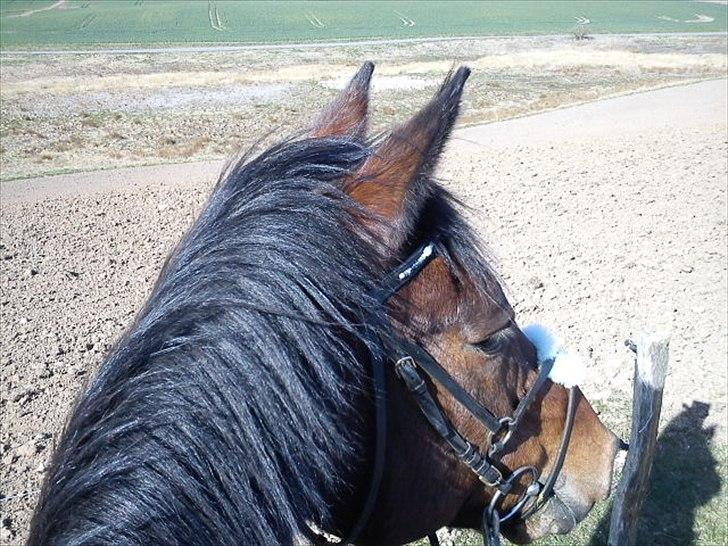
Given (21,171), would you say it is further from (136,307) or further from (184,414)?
(184,414)

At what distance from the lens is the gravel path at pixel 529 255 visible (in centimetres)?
636

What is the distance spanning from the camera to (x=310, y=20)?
61375 mm

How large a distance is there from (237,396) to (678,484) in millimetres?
4759

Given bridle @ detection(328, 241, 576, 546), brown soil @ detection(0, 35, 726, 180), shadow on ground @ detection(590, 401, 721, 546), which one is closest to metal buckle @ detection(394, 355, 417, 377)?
bridle @ detection(328, 241, 576, 546)

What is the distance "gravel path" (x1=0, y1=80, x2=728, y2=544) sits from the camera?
6355 millimetres

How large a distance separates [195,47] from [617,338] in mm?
46868

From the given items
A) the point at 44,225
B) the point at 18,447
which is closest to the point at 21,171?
the point at 44,225

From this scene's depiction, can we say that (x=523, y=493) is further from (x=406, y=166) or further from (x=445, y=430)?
(x=406, y=166)

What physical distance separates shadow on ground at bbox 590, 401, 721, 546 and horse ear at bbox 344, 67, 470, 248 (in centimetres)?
390

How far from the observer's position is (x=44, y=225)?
1116cm

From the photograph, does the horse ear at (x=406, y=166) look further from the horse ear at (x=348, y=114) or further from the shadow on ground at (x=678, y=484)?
the shadow on ground at (x=678, y=484)

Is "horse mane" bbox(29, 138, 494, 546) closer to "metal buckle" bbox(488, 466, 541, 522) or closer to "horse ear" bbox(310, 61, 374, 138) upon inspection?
"horse ear" bbox(310, 61, 374, 138)

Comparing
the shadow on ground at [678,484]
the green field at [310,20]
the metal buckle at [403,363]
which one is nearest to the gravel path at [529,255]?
the shadow on ground at [678,484]

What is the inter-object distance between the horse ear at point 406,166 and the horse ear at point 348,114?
334 millimetres
